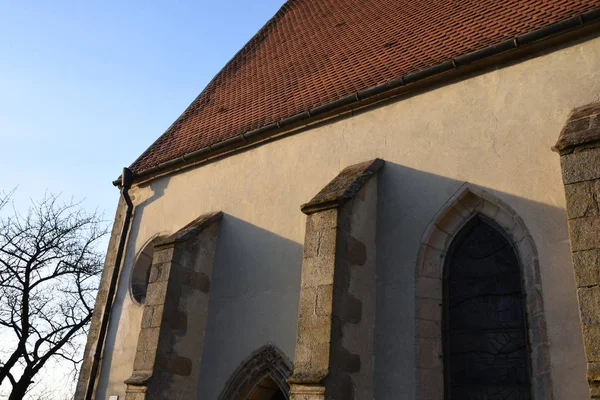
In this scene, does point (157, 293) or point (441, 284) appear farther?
point (157, 293)

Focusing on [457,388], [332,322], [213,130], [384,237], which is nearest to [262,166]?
[213,130]

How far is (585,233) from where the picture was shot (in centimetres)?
450

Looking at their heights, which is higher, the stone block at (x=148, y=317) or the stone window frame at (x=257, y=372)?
the stone block at (x=148, y=317)

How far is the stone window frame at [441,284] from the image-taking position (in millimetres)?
5223

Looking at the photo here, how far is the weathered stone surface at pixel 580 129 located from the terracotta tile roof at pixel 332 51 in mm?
1439

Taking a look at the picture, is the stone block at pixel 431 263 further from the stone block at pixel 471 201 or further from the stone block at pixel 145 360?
the stone block at pixel 145 360

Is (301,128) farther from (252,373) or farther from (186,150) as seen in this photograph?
(252,373)

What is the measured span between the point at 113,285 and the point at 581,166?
24.5ft

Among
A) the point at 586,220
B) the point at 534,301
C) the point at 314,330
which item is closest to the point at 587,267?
the point at 586,220

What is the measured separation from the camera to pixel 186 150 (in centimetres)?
972

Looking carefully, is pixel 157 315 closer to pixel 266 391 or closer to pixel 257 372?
pixel 257 372

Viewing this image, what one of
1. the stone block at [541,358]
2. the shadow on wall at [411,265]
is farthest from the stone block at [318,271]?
the stone block at [541,358]

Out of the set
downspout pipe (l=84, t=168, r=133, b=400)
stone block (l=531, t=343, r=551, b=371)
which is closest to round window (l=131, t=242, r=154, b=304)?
downspout pipe (l=84, t=168, r=133, b=400)

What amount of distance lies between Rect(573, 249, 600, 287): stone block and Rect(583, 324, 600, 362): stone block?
34cm
